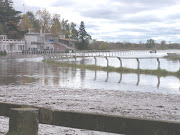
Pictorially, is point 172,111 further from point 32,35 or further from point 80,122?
point 32,35

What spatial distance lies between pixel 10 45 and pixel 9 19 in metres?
9.58

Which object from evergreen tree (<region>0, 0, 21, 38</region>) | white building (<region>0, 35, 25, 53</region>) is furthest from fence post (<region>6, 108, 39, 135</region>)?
evergreen tree (<region>0, 0, 21, 38</region>)

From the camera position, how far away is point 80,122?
3797 mm

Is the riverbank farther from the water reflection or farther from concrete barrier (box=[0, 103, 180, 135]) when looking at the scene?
concrete barrier (box=[0, 103, 180, 135])

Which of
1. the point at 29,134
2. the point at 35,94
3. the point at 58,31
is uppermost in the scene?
the point at 58,31

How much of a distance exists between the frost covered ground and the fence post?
2578 millimetres

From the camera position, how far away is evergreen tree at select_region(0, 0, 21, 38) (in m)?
92.0

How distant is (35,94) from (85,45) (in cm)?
11567

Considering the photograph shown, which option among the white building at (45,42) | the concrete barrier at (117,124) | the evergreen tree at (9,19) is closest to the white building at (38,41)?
the white building at (45,42)

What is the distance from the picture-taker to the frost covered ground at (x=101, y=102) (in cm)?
787

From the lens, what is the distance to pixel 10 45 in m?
88.2

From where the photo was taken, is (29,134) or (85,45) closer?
(29,134)

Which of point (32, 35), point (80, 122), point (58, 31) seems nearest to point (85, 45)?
point (58, 31)

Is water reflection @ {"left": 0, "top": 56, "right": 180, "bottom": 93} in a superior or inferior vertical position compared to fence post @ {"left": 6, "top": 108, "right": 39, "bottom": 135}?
inferior
